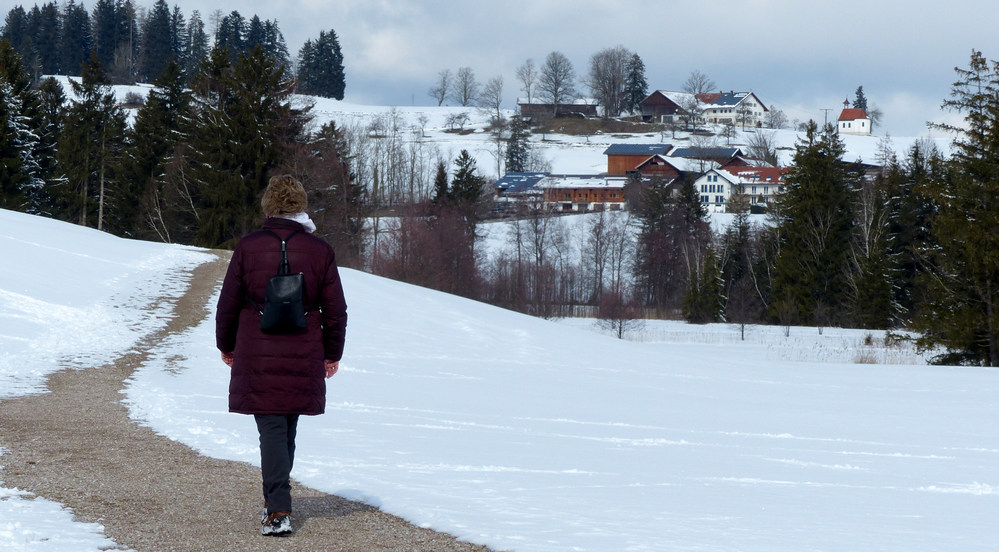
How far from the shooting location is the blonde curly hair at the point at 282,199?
5.66m

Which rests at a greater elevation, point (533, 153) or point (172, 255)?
point (533, 153)

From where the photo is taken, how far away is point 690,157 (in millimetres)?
113000

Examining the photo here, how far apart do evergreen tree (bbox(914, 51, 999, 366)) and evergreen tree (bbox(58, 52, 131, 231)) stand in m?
41.3

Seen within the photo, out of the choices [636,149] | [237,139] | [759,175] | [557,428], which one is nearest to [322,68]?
[636,149]

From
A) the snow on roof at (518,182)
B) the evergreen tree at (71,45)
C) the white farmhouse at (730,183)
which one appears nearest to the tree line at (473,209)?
the snow on roof at (518,182)

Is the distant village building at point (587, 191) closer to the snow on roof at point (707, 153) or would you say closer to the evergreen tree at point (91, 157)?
the snow on roof at point (707, 153)

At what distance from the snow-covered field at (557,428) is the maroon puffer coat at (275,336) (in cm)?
115

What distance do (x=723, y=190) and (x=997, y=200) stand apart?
71.9 metres

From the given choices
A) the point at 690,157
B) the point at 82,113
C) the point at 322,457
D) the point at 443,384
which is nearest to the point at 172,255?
the point at 443,384

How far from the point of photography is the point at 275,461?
5574mm

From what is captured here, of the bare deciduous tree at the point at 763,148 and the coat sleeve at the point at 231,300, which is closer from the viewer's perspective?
the coat sleeve at the point at 231,300

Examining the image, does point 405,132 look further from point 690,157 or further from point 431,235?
point 431,235

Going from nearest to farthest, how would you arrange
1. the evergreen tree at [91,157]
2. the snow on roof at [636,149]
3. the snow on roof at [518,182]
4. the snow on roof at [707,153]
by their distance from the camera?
1. the evergreen tree at [91,157]
2. the snow on roof at [518,182]
3. the snow on roof at [636,149]
4. the snow on roof at [707,153]

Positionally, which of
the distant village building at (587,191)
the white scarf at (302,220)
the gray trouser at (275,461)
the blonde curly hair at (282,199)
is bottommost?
the gray trouser at (275,461)
